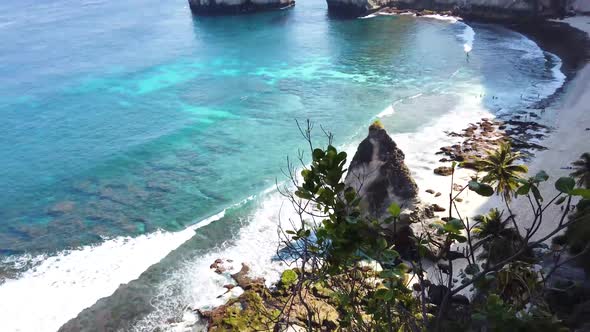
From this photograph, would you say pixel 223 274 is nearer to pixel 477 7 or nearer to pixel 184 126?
pixel 184 126

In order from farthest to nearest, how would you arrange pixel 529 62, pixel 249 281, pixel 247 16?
pixel 247 16
pixel 529 62
pixel 249 281

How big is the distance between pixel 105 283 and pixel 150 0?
88.9m

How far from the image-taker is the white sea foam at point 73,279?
63.5ft

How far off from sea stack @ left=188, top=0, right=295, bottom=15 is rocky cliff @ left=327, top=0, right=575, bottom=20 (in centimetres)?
1127

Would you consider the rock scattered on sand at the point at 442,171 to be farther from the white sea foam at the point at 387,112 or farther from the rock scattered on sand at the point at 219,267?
the rock scattered on sand at the point at 219,267

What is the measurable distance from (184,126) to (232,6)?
4685 cm

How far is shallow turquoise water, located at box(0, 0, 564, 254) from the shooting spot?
27156mm

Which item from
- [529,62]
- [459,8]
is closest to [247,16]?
[459,8]

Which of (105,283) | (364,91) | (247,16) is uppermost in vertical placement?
(247,16)

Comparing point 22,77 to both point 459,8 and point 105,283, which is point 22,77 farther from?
point 459,8

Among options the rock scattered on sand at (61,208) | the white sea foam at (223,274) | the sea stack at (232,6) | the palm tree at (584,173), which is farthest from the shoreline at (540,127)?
the sea stack at (232,6)

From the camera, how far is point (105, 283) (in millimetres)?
20812

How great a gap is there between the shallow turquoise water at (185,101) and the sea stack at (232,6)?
17.4ft

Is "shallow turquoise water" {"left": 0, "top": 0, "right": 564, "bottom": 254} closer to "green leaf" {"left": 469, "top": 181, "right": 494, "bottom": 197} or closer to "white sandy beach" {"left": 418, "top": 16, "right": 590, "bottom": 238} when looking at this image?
"white sandy beach" {"left": 418, "top": 16, "right": 590, "bottom": 238}
